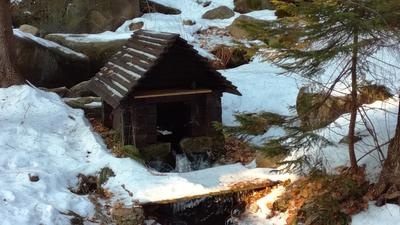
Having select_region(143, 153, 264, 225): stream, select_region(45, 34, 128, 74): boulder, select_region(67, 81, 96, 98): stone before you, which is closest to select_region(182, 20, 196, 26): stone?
select_region(45, 34, 128, 74): boulder

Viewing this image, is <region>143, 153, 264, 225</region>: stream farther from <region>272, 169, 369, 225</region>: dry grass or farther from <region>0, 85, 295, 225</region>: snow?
<region>272, 169, 369, 225</region>: dry grass

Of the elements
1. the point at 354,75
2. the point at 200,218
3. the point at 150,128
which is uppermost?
the point at 354,75

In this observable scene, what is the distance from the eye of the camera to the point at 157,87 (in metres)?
8.64

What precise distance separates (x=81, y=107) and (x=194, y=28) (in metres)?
6.92

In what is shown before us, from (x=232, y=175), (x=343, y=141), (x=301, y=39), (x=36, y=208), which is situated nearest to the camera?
(x=301, y=39)

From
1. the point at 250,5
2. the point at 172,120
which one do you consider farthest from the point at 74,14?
the point at 172,120

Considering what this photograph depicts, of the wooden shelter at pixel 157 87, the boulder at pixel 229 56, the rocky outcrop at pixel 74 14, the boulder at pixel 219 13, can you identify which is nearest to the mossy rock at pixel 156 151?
the wooden shelter at pixel 157 87

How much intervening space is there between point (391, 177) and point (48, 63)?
9513 mm

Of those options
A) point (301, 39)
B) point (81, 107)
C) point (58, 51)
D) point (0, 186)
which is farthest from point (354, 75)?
point (58, 51)

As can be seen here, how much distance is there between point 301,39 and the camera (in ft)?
17.7

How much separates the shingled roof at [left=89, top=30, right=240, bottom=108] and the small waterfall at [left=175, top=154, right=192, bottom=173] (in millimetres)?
1415

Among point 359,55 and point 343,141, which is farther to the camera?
point 343,141

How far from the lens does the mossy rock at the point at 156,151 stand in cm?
830

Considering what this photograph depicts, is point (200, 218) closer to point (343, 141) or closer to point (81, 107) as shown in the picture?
point (343, 141)
